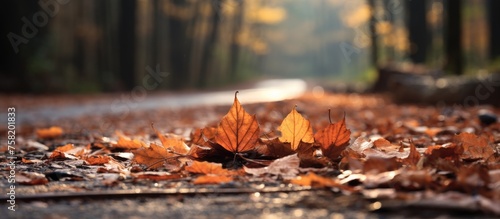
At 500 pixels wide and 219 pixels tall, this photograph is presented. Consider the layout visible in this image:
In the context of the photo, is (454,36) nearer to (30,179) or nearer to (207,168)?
(207,168)

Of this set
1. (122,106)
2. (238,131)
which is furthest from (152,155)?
(122,106)

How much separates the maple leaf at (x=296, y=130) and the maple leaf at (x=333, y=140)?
0.20 feet

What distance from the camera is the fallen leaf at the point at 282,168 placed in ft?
9.05

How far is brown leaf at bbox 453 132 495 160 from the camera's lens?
10.0 feet

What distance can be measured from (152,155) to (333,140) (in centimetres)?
91

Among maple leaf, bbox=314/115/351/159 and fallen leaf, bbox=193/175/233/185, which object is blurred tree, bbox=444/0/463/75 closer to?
maple leaf, bbox=314/115/351/159

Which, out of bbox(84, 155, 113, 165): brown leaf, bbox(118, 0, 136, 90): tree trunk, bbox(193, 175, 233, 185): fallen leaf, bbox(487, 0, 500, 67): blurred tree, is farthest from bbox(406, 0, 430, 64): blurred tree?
bbox(193, 175, 233, 185): fallen leaf

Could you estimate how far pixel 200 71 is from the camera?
3856 cm

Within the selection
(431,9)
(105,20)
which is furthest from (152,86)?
(431,9)

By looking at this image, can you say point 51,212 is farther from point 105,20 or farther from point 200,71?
point 200,71

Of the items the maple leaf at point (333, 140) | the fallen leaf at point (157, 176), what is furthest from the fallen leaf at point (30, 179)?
the maple leaf at point (333, 140)

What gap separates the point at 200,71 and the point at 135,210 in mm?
36590

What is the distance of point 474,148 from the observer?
3145 millimetres

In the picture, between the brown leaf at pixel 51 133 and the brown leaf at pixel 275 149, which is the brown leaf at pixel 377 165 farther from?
the brown leaf at pixel 51 133
